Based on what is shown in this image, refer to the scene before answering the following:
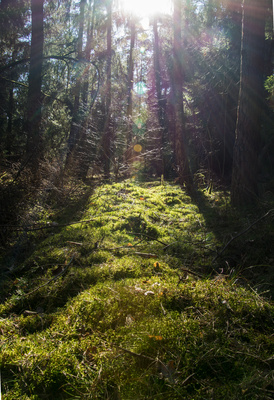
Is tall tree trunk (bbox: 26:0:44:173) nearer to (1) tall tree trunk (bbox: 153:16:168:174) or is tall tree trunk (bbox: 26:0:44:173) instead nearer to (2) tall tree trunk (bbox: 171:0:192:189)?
(2) tall tree trunk (bbox: 171:0:192:189)

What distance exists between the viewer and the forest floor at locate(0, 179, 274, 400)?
1627mm

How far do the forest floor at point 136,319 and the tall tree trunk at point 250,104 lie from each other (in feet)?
6.02

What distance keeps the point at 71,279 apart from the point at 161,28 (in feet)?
75.6

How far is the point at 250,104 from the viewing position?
592 centimetres

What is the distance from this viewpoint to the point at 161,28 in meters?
21.0

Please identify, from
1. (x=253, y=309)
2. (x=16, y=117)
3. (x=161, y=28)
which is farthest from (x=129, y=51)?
(x=253, y=309)

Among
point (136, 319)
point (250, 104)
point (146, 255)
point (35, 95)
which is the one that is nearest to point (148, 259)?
point (146, 255)

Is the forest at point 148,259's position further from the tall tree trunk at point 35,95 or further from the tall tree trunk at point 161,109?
the tall tree trunk at point 161,109

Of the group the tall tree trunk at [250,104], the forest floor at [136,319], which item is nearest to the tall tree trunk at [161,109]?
the tall tree trunk at [250,104]

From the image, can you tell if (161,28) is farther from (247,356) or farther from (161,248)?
(247,356)

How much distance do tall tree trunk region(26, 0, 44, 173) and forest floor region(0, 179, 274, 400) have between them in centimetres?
258

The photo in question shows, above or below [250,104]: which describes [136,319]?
below

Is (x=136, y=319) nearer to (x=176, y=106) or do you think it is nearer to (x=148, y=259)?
(x=148, y=259)

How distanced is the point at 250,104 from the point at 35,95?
20.1 ft
